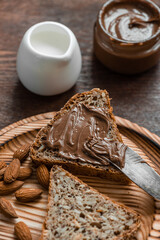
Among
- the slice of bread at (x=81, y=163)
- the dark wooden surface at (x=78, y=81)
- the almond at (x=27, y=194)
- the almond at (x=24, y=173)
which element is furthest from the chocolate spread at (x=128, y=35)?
the almond at (x=27, y=194)

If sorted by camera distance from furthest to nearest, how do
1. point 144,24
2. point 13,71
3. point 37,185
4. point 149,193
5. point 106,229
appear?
1. point 13,71
2. point 144,24
3. point 37,185
4. point 149,193
5. point 106,229

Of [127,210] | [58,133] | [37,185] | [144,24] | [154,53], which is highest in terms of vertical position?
[144,24]

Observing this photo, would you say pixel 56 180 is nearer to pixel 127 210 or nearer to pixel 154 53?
pixel 127 210

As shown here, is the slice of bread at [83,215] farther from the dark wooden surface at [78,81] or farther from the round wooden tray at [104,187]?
the dark wooden surface at [78,81]

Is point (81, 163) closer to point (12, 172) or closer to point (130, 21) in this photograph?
point (12, 172)

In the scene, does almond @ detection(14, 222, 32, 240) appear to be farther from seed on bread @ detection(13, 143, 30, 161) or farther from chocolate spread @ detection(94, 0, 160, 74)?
chocolate spread @ detection(94, 0, 160, 74)

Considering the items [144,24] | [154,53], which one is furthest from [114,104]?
[144,24]
